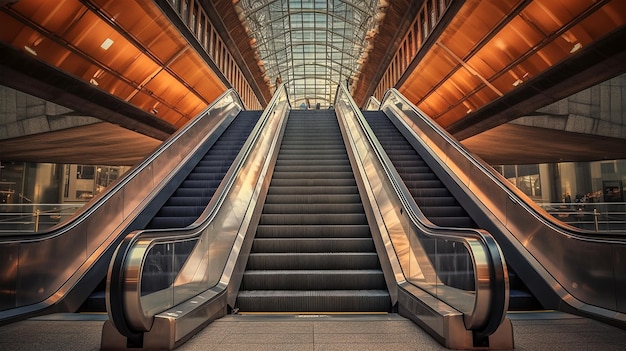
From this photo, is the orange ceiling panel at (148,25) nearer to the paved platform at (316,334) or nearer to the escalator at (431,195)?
the escalator at (431,195)

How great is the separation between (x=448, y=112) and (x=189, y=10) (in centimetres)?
1139

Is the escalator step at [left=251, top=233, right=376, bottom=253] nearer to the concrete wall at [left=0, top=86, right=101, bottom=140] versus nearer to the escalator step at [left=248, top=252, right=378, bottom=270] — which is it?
the escalator step at [left=248, top=252, right=378, bottom=270]

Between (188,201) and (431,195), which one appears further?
(431,195)

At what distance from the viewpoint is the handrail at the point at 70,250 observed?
4547 mm

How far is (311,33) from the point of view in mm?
36594

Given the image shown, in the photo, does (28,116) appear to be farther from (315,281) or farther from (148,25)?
(315,281)

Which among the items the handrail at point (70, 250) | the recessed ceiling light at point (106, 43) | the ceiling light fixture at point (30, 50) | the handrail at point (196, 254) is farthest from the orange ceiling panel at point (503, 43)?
the ceiling light fixture at point (30, 50)

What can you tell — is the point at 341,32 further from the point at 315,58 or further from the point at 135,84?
the point at 135,84

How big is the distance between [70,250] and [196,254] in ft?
5.67

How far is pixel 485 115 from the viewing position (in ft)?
49.3

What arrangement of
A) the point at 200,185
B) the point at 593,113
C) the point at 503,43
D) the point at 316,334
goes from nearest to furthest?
the point at 316,334 → the point at 200,185 → the point at 503,43 → the point at 593,113

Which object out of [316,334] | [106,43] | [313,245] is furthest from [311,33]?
[316,334]

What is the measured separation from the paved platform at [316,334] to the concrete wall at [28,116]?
11137 millimetres

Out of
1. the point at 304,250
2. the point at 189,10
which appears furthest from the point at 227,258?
the point at 189,10
